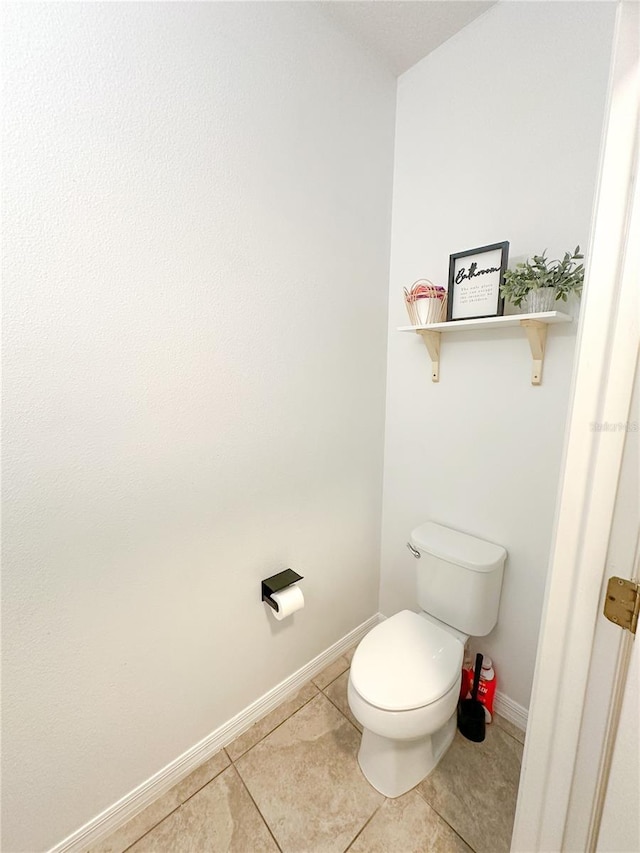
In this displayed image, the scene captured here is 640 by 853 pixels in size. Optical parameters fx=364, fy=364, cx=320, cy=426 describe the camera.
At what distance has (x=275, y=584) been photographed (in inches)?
55.4

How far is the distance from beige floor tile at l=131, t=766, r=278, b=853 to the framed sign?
6.00 feet

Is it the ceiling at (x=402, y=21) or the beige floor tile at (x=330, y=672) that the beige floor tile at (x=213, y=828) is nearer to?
the beige floor tile at (x=330, y=672)

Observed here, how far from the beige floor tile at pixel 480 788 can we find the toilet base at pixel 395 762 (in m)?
0.05

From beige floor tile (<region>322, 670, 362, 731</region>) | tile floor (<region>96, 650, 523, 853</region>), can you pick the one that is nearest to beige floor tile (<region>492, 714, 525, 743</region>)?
tile floor (<region>96, 650, 523, 853</region>)

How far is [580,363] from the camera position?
0.62 metres

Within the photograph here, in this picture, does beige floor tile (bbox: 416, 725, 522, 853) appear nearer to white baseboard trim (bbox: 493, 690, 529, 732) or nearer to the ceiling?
white baseboard trim (bbox: 493, 690, 529, 732)

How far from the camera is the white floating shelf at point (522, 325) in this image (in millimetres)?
1127

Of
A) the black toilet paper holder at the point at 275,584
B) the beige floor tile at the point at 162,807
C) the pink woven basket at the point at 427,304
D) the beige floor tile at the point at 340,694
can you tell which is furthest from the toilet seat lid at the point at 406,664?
the pink woven basket at the point at 427,304

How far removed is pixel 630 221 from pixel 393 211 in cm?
125

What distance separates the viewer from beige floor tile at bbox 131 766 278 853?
1100mm

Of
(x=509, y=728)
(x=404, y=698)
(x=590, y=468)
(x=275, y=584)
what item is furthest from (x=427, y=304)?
(x=509, y=728)

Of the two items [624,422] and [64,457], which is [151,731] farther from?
[624,422]

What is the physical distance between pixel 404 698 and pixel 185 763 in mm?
831

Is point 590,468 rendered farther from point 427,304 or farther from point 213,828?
point 213,828
